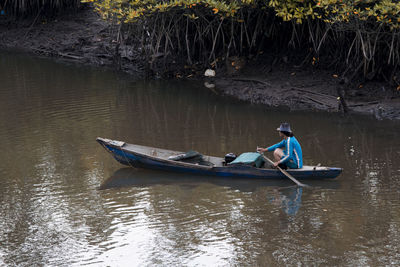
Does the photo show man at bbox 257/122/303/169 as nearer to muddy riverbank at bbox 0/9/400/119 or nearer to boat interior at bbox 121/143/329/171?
boat interior at bbox 121/143/329/171

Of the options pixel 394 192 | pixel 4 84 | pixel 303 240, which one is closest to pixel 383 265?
pixel 303 240

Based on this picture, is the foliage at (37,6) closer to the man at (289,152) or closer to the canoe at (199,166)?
the canoe at (199,166)

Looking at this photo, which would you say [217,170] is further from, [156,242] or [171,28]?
[171,28]

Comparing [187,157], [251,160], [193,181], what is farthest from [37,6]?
[251,160]

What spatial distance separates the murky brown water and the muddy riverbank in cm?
64

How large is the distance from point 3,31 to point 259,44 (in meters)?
11.0

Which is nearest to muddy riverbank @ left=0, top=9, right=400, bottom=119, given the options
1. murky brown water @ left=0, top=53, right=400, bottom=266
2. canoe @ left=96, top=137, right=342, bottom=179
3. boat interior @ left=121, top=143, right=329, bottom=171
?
murky brown water @ left=0, top=53, right=400, bottom=266

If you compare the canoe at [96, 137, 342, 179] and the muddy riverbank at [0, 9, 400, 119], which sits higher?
the muddy riverbank at [0, 9, 400, 119]

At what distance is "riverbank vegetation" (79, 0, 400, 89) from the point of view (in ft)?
41.4

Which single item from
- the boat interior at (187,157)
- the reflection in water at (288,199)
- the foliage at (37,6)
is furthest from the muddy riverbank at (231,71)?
the reflection in water at (288,199)

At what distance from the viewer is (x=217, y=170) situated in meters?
9.30

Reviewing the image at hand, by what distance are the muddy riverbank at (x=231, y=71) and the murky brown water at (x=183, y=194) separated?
64cm

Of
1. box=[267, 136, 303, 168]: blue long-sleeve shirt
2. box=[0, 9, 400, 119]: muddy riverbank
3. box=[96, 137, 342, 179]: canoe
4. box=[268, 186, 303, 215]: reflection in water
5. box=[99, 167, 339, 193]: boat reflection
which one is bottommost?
box=[268, 186, 303, 215]: reflection in water

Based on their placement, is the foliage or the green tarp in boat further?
the foliage
